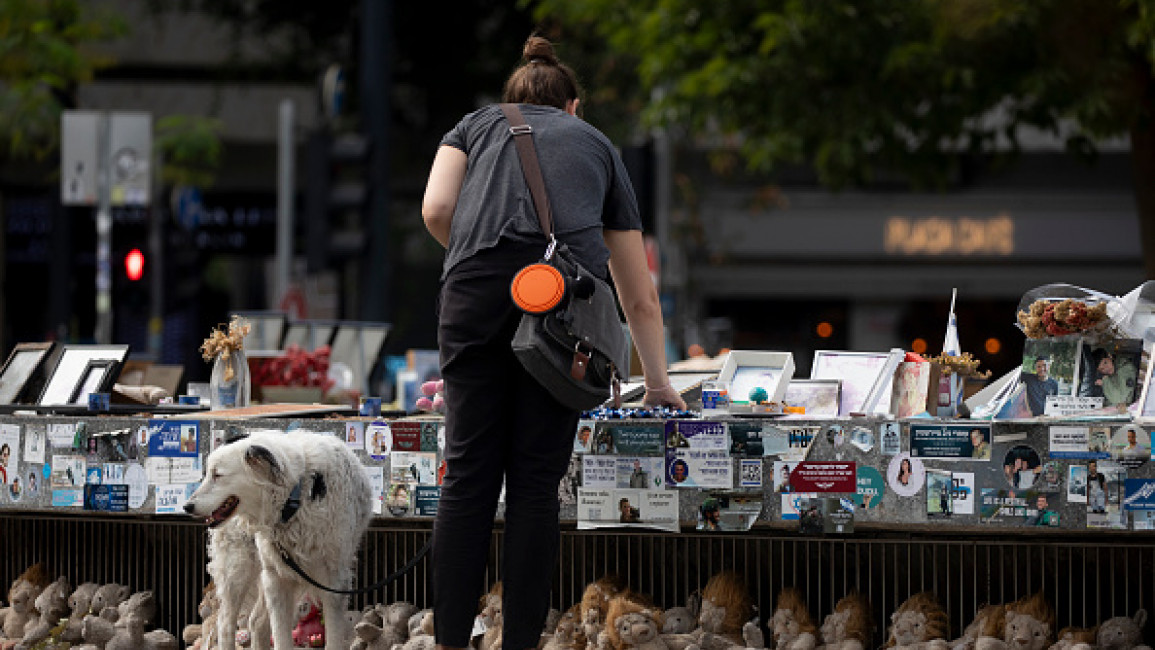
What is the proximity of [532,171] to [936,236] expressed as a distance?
858 inches

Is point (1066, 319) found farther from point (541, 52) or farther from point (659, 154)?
point (659, 154)

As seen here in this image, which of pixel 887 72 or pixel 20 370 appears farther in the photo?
pixel 887 72

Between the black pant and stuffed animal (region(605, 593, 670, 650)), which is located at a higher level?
the black pant

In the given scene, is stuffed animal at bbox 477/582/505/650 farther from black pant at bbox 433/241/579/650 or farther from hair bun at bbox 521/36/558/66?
hair bun at bbox 521/36/558/66

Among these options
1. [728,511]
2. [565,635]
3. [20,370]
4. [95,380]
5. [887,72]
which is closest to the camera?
[728,511]

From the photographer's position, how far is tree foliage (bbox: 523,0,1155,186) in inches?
498

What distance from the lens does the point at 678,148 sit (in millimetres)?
24938

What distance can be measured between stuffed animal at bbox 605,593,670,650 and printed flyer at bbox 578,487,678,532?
0.25 m

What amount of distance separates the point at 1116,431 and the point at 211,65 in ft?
70.1

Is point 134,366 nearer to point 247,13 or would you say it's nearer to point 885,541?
point 885,541

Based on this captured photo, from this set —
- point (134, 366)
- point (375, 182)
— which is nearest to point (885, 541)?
point (134, 366)

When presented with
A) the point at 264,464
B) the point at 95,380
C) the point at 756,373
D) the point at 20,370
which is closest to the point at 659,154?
the point at 20,370

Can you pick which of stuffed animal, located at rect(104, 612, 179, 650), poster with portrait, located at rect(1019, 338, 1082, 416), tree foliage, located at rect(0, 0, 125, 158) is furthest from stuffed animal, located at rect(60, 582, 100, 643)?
tree foliage, located at rect(0, 0, 125, 158)

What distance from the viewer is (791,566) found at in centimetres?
555
